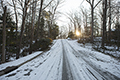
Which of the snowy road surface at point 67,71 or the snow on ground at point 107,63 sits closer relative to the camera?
the snowy road surface at point 67,71

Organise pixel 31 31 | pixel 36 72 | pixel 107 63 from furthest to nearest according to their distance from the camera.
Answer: pixel 31 31 < pixel 107 63 < pixel 36 72

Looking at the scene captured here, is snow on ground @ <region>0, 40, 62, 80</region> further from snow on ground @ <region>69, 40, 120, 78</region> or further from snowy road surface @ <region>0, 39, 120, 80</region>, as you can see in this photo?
snow on ground @ <region>69, 40, 120, 78</region>

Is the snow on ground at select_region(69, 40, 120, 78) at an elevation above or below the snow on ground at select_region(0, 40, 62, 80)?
below

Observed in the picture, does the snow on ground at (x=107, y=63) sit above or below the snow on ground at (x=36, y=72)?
below

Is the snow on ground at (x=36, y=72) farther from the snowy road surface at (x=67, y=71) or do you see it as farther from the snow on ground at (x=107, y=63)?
the snow on ground at (x=107, y=63)

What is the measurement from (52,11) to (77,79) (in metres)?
21.8

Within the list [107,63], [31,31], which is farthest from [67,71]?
[31,31]

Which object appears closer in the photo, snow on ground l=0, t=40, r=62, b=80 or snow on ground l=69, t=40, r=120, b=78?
snow on ground l=0, t=40, r=62, b=80

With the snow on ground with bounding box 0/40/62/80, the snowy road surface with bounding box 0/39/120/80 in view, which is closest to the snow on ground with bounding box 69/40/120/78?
the snowy road surface with bounding box 0/39/120/80

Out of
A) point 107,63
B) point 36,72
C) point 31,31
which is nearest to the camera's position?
point 36,72

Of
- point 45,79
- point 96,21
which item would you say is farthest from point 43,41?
point 96,21

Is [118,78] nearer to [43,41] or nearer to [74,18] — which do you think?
[43,41]

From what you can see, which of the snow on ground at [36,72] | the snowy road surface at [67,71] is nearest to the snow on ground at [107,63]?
the snowy road surface at [67,71]

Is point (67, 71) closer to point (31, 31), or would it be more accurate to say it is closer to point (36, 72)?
point (36, 72)
